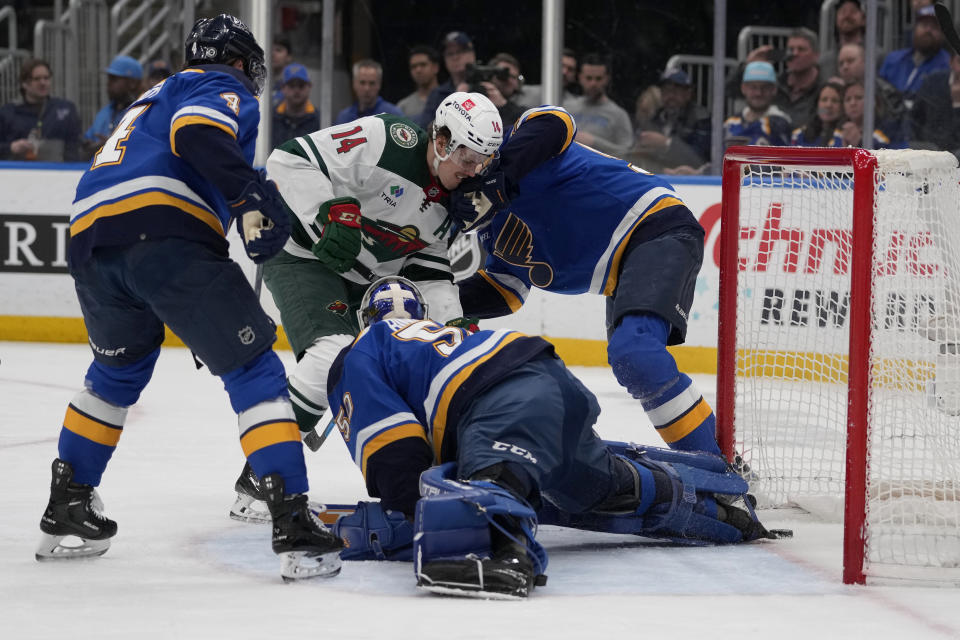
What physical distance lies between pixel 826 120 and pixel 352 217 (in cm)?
388

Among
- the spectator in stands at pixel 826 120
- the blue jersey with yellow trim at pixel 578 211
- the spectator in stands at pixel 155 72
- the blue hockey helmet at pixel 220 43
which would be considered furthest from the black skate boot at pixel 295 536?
the spectator in stands at pixel 155 72

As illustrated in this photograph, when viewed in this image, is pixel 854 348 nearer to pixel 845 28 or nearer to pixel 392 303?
pixel 392 303

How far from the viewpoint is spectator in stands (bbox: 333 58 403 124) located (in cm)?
700

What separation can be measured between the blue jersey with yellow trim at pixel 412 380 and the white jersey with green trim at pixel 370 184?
0.74 meters

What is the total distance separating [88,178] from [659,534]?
144 cm

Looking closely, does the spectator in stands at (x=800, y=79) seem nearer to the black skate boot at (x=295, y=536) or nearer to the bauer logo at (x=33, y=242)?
the bauer logo at (x=33, y=242)

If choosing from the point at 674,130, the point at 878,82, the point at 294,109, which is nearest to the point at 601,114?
the point at 674,130

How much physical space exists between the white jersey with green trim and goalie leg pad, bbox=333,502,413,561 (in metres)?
0.83

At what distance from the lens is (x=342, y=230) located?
318 cm

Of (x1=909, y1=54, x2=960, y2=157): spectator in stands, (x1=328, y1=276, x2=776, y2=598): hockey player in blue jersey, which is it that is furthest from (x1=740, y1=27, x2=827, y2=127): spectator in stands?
(x1=328, y1=276, x2=776, y2=598): hockey player in blue jersey

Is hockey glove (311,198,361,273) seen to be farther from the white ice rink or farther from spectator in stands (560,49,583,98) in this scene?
spectator in stands (560,49,583,98)

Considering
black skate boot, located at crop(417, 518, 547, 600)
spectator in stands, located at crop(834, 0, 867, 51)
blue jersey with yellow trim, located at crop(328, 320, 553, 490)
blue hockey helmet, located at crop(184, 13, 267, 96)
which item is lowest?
black skate boot, located at crop(417, 518, 547, 600)

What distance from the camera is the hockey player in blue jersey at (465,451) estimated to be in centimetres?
249

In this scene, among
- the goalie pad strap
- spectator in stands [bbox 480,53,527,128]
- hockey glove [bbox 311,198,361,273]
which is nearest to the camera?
the goalie pad strap
